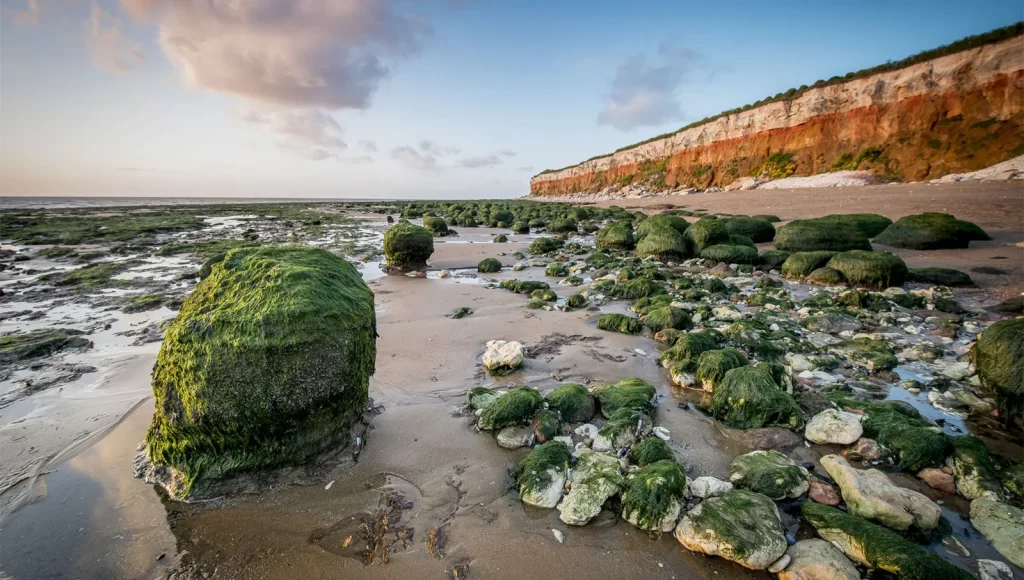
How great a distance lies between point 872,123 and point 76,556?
44.2m

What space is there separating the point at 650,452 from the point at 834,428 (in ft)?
5.56

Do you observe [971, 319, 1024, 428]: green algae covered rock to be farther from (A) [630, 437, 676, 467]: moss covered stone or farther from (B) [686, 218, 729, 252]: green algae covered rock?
(B) [686, 218, 729, 252]: green algae covered rock

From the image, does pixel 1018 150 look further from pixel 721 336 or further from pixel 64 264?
pixel 64 264

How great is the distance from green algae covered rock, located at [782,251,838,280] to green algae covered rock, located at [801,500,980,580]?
8.69 m

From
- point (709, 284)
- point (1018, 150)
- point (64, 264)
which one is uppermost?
point (1018, 150)

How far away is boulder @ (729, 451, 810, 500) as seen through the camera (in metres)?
2.82

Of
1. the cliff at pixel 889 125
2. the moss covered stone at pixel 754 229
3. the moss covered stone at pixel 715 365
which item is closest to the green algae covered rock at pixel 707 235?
the moss covered stone at pixel 754 229

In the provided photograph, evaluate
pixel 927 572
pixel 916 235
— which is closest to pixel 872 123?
pixel 916 235

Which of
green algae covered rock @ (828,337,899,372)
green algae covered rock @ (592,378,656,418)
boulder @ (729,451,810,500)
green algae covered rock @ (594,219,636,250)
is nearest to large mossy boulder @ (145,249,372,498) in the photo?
green algae covered rock @ (592,378,656,418)

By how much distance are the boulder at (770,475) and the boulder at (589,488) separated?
35.1 inches

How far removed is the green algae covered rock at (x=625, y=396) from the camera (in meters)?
3.91

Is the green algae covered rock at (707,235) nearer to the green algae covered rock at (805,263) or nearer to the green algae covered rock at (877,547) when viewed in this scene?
the green algae covered rock at (805,263)

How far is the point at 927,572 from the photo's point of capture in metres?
2.15

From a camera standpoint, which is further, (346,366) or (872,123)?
(872,123)
